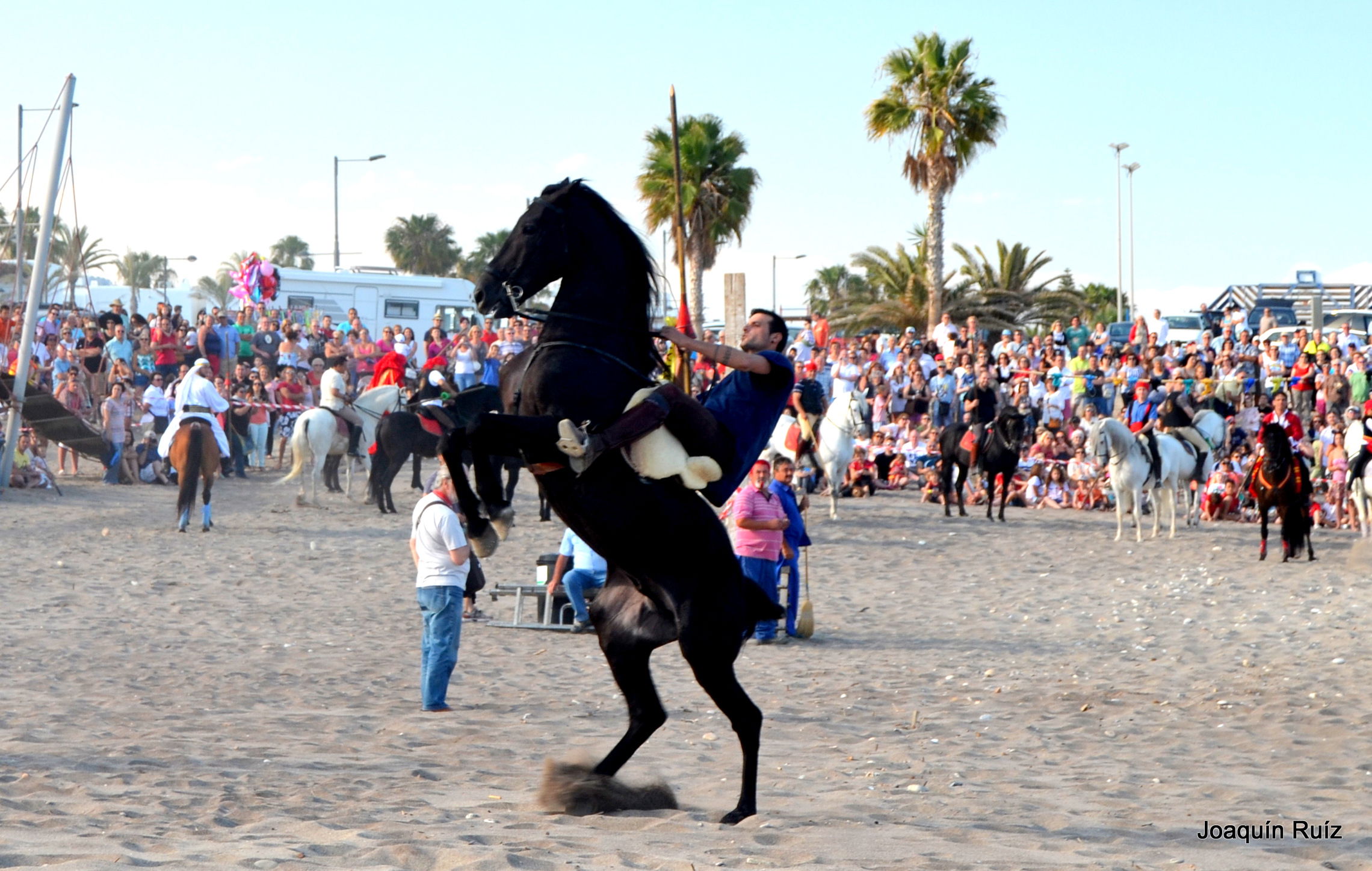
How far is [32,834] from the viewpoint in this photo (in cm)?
532

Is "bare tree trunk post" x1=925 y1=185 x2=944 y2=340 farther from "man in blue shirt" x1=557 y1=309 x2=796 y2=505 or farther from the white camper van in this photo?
"man in blue shirt" x1=557 y1=309 x2=796 y2=505

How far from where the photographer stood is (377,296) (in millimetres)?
36438

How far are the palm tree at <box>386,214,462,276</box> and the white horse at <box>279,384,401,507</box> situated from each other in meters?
38.9

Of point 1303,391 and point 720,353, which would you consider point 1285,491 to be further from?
point 720,353

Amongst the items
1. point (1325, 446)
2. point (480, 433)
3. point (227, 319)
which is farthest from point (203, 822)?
point (227, 319)

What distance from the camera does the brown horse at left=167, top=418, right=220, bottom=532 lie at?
1780 centimetres

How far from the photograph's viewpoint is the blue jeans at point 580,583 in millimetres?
11938

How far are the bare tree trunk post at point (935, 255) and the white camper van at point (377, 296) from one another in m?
11.4

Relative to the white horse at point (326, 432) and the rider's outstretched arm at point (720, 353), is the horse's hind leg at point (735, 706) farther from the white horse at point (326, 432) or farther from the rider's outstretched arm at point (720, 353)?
the white horse at point (326, 432)

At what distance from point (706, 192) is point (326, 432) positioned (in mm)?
15991

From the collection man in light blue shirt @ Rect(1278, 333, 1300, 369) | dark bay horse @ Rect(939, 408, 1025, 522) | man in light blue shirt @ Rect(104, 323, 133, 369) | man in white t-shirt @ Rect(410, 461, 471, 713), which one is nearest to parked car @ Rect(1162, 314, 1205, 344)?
man in light blue shirt @ Rect(1278, 333, 1300, 369)

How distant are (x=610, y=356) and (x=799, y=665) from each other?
5.75m

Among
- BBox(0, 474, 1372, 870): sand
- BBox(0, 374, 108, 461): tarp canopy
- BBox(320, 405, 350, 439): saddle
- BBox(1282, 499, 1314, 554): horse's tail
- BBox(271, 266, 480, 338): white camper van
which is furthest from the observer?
BBox(271, 266, 480, 338): white camper van

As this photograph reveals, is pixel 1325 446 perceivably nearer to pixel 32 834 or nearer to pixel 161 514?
pixel 161 514
